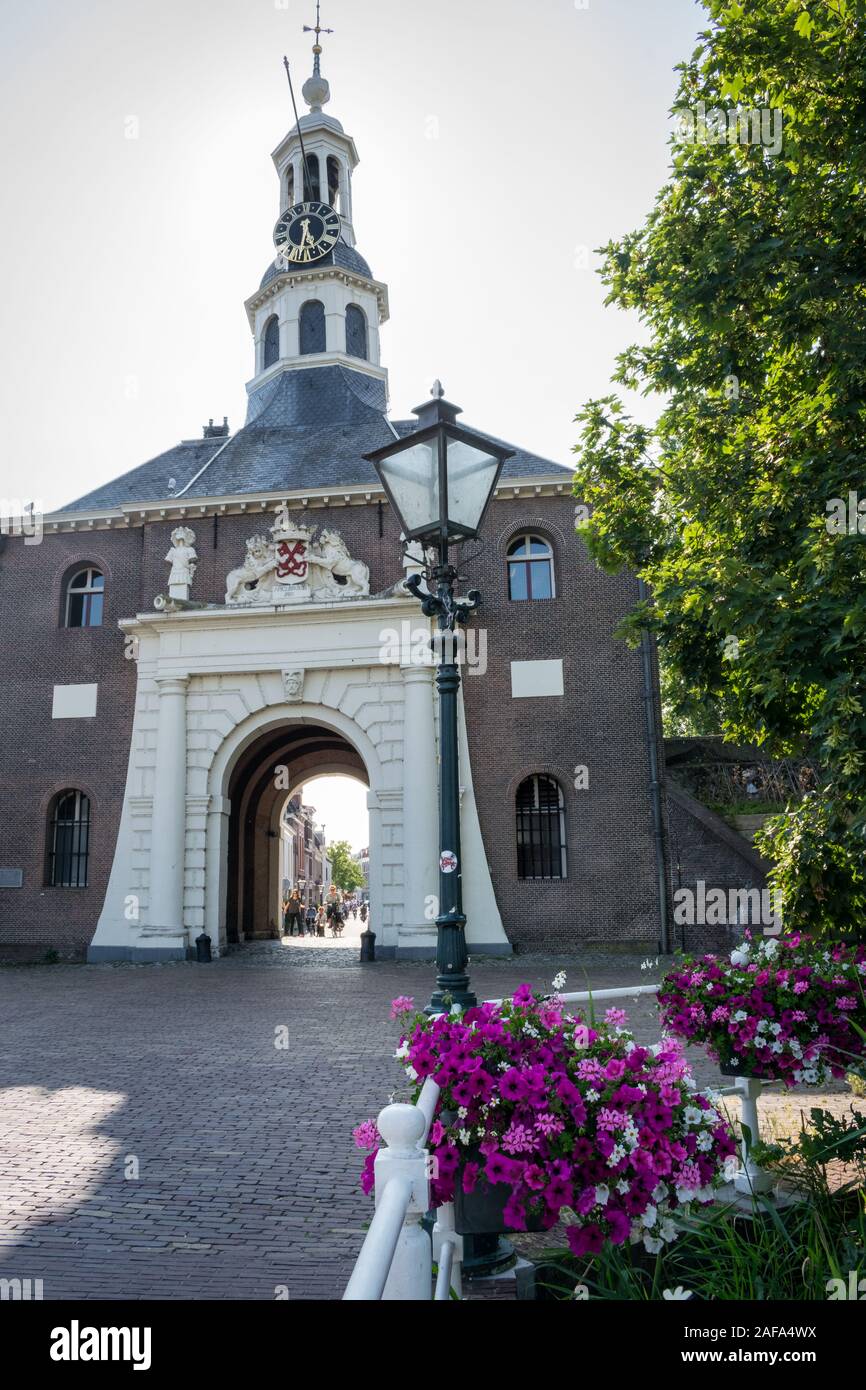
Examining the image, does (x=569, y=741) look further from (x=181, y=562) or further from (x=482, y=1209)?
(x=482, y=1209)

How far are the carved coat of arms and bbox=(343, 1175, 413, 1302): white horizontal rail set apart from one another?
67.0 ft

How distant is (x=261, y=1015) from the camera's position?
42.7ft

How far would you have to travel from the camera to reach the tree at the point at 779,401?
23.3 ft

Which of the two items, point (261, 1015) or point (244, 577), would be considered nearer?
point (261, 1015)

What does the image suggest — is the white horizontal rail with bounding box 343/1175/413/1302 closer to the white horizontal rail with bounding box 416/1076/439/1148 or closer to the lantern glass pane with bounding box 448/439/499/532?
the white horizontal rail with bounding box 416/1076/439/1148

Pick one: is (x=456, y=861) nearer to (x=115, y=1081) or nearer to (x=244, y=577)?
(x=115, y=1081)

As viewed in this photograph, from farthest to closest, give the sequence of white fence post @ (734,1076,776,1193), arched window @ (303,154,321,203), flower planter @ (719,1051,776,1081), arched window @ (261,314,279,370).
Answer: arched window @ (303,154,321,203)
arched window @ (261,314,279,370)
flower planter @ (719,1051,776,1081)
white fence post @ (734,1076,776,1193)

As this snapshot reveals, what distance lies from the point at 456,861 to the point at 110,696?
63.6 ft

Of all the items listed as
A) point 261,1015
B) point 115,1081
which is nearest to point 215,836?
point 261,1015

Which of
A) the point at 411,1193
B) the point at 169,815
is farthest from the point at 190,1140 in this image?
the point at 169,815

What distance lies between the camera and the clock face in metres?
31.0

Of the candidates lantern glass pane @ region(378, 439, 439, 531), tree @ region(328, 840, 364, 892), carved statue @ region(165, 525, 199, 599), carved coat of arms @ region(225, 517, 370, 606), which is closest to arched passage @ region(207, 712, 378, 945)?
carved coat of arms @ region(225, 517, 370, 606)

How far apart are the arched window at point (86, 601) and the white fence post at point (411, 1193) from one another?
23.2 metres

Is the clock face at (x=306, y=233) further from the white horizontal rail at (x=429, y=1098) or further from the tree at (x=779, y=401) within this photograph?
the white horizontal rail at (x=429, y=1098)
